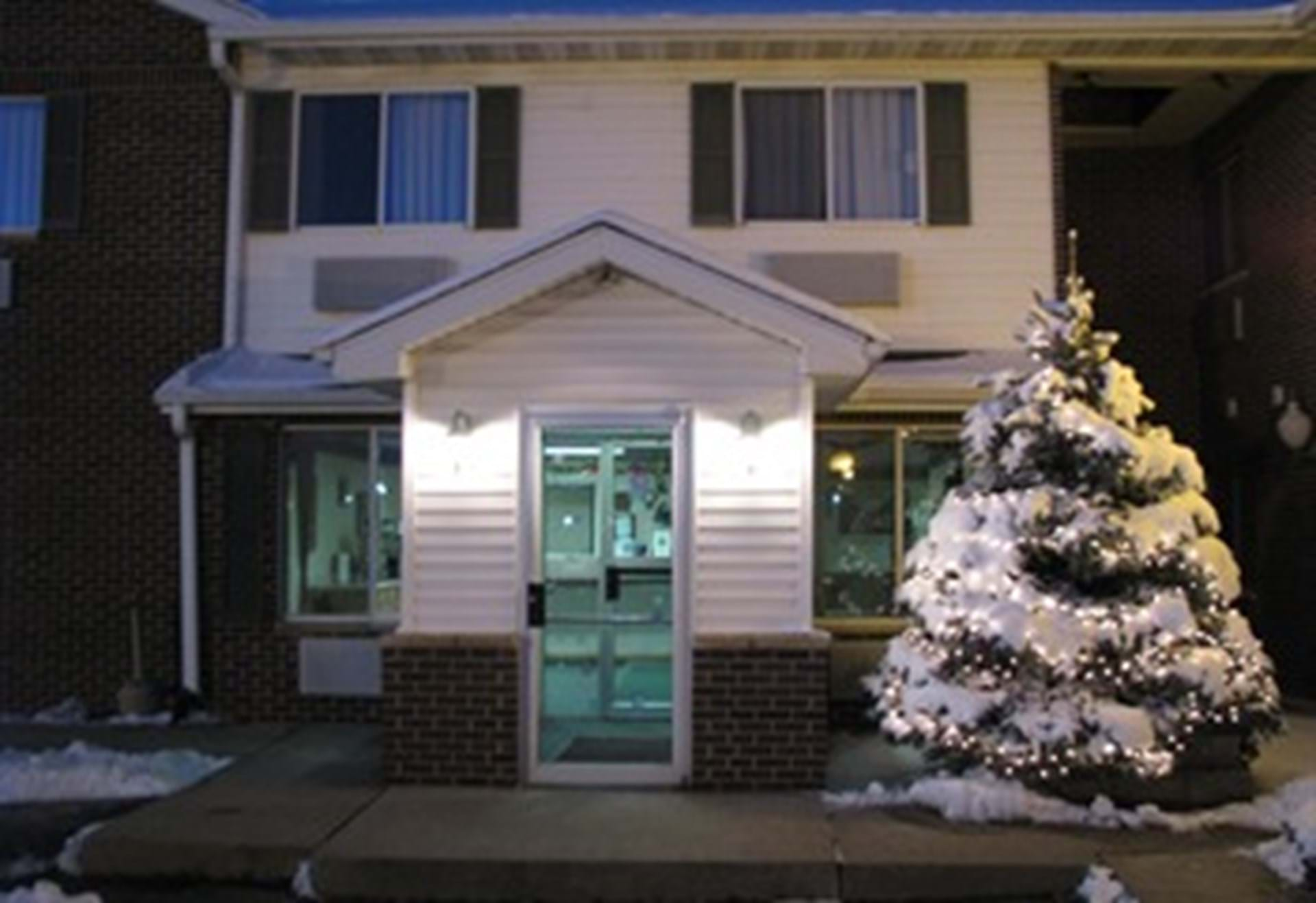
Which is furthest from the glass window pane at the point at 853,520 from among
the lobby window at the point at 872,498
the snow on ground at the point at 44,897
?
the snow on ground at the point at 44,897

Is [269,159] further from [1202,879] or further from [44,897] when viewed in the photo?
[1202,879]

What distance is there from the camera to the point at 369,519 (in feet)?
43.6

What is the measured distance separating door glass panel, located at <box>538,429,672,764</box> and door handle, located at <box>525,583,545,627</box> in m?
0.38

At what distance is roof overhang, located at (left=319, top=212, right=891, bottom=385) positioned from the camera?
32.0ft

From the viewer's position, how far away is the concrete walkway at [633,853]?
7.92 metres

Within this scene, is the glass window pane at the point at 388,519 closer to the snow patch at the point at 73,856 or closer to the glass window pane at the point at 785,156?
the glass window pane at the point at 785,156

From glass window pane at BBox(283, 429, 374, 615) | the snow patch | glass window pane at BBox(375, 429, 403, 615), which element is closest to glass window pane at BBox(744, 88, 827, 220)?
glass window pane at BBox(375, 429, 403, 615)

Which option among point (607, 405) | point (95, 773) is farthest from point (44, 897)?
point (607, 405)

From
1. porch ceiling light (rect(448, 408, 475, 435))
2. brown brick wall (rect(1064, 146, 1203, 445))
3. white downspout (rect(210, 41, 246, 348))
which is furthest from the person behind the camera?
brown brick wall (rect(1064, 146, 1203, 445))

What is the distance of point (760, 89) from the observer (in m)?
13.4

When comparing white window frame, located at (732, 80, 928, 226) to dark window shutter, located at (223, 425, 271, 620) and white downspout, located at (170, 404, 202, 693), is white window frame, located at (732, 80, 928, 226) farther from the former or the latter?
white downspout, located at (170, 404, 202, 693)

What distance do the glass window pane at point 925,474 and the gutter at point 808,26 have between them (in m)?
3.52

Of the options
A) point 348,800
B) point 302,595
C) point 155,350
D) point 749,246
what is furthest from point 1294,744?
point 155,350

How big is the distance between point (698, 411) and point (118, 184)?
21.7 feet
